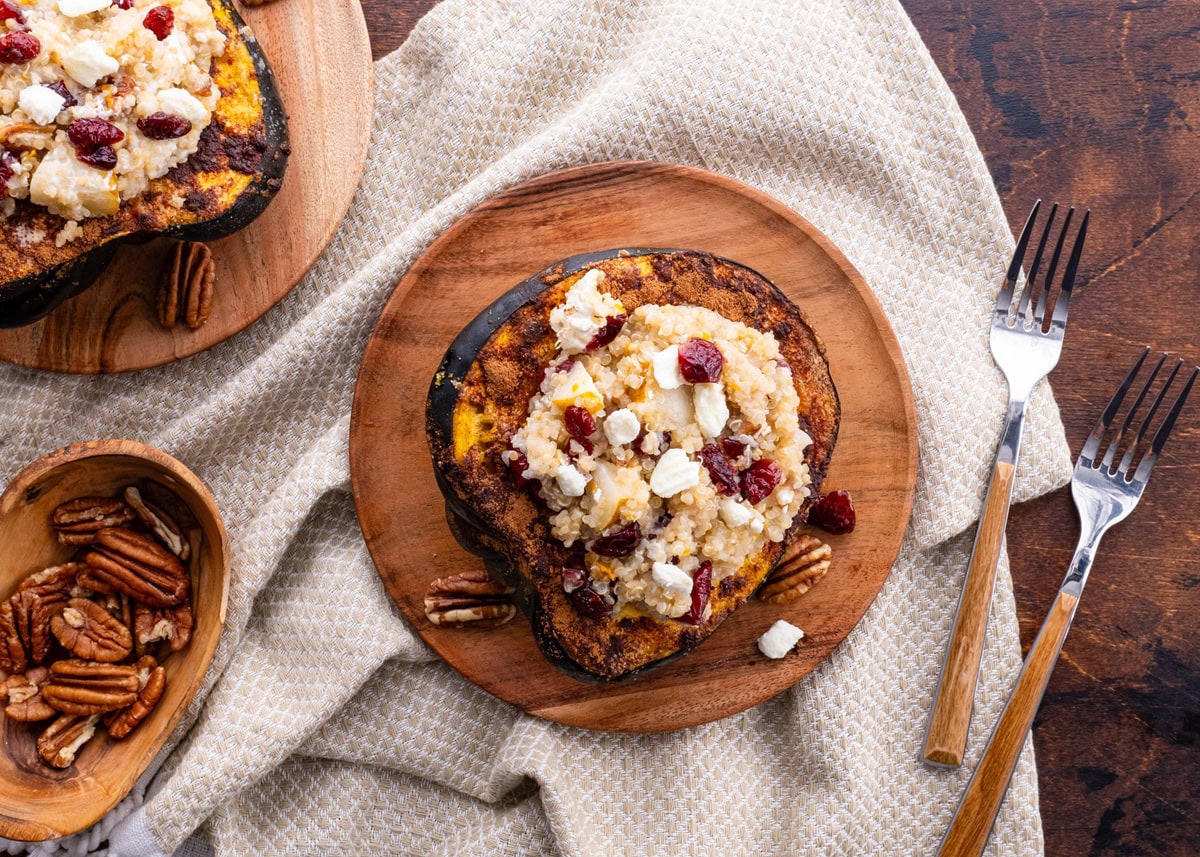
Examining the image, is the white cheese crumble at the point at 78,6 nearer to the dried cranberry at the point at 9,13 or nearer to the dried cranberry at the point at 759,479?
the dried cranberry at the point at 9,13

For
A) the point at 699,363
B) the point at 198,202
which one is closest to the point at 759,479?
the point at 699,363

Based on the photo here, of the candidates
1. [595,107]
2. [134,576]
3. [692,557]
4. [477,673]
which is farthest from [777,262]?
[134,576]

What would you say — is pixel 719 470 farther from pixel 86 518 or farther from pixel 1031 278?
pixel 86 518

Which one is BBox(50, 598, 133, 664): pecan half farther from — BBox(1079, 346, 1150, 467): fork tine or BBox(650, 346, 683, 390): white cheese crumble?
BBox(1079, 346, 1150, 467): fork tine

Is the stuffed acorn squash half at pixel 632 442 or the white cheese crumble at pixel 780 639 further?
the white cheese crumble at pixel 780 639

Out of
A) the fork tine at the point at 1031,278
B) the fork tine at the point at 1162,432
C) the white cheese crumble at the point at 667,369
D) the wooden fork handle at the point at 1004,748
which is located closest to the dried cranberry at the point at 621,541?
the white cheese crumble at the point at 667,369

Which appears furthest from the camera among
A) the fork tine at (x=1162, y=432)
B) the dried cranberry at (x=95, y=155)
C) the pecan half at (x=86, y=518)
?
the fork tine at (x=1162, y=432)
